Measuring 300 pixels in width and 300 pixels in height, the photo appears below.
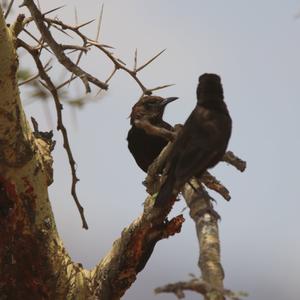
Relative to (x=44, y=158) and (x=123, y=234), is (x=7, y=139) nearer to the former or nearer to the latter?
(x=44, y=158)

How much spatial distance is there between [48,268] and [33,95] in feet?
4.77

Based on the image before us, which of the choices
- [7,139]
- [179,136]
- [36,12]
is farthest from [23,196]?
[179,136]

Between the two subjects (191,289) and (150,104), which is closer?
(191,289)

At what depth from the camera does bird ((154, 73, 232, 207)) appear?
146 inches

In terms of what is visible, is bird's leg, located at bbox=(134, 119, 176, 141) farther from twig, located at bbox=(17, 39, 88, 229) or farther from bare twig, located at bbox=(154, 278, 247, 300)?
twig, located at bbox=(17, 39, 88, 229)

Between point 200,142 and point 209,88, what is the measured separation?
0.56 m

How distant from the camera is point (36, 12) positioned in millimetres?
5434

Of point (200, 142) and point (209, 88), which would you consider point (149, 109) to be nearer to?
point (209, 88)

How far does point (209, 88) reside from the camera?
13.7 ft

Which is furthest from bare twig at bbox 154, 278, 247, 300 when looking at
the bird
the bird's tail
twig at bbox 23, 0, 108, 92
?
twig at bbox 23, 0, 108, 92

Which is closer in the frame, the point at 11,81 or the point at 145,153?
the point at 11,81

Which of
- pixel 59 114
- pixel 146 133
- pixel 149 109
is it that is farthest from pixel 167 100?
pixel 59 114

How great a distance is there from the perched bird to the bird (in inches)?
92.8

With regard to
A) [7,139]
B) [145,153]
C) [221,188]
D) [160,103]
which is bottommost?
[221,188]
